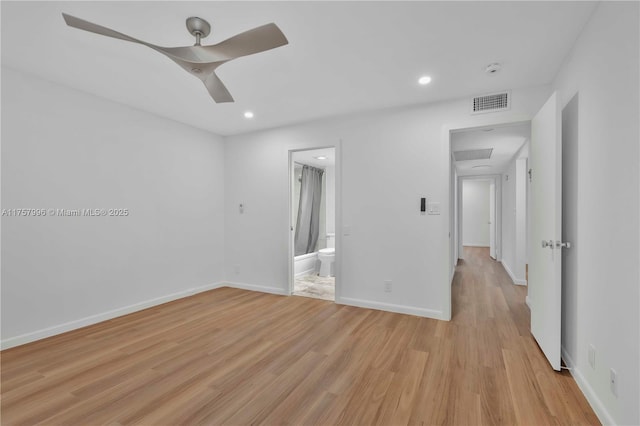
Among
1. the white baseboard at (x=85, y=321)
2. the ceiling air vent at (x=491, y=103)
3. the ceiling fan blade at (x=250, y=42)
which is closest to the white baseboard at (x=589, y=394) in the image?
the ceiling air vent at (x=491, y=103)

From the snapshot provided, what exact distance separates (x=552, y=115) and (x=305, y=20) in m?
1.96

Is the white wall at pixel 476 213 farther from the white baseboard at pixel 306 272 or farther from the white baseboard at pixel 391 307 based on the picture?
the white baseboard at pixel 391 307

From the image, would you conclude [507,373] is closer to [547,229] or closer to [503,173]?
[547,229]

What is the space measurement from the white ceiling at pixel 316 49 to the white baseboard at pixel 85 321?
2.41 m

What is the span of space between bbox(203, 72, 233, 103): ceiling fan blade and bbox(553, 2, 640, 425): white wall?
236cm

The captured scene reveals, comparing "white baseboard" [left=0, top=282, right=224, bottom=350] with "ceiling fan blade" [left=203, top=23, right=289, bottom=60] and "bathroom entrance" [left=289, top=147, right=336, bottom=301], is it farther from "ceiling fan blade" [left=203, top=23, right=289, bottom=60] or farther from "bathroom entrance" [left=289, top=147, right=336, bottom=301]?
"ceiling fan blade" [left=203, top=23, right=289, bottom=60]

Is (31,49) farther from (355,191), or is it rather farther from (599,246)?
(599,246)

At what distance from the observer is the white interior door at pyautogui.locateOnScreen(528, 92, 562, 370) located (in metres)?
2.10

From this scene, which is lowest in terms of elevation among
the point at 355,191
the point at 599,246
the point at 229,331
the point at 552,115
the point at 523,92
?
the point at 229,331

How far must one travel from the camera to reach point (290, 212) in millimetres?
4262

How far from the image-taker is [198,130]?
14.3ft

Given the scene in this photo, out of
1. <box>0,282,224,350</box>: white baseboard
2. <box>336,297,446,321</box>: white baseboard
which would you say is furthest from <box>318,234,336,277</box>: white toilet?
<box>0,282,224,350</box>: white baseboard

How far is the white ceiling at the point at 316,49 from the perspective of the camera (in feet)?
5.98

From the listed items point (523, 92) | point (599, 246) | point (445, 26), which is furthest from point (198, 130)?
point (599, 246)
